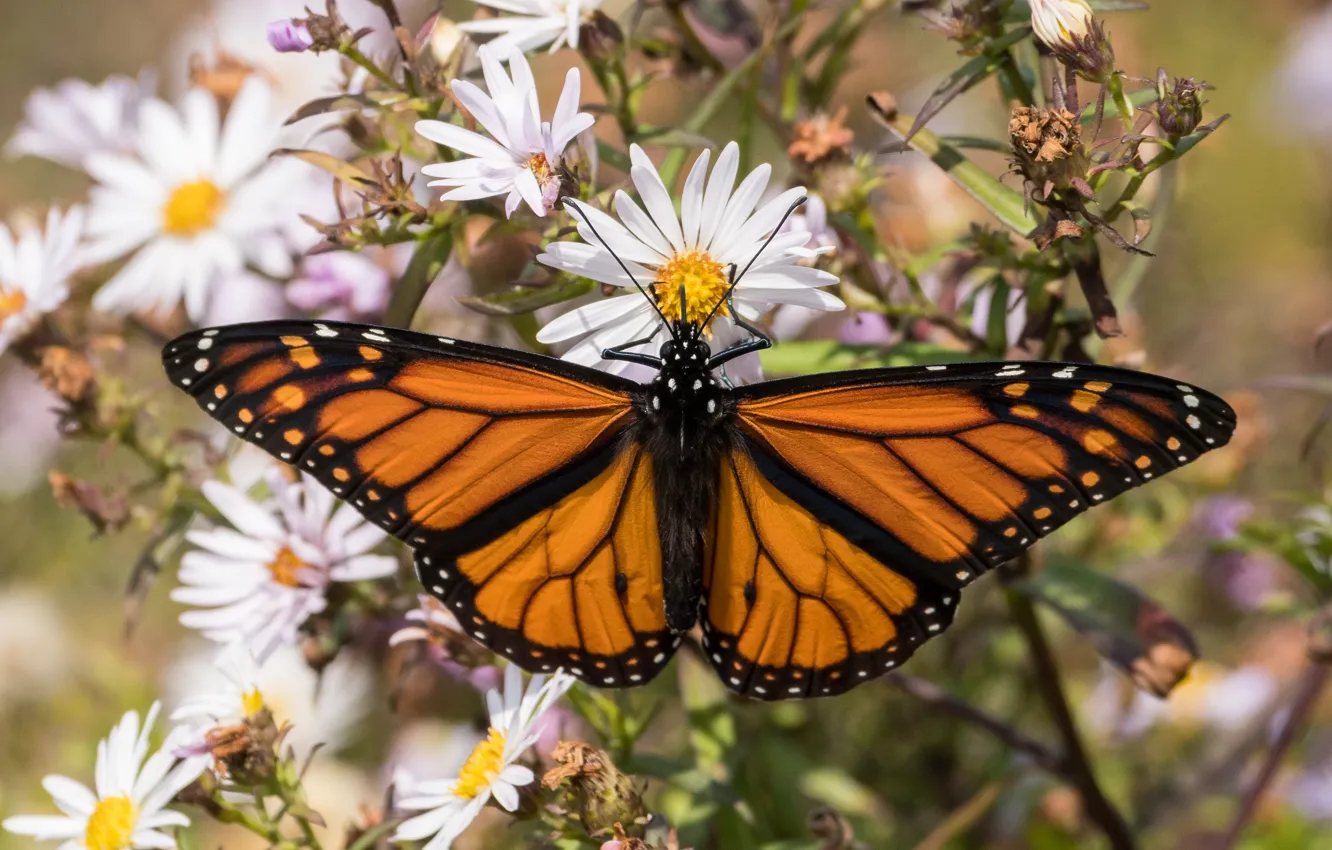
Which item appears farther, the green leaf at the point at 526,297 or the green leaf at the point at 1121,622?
the green leaf at the point at 1121,622

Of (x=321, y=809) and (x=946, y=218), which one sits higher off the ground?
(x=946, y=218)

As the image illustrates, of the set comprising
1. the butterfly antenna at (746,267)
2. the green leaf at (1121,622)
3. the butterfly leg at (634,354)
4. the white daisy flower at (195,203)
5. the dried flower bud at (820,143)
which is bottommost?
the green leaf at (1121,622)

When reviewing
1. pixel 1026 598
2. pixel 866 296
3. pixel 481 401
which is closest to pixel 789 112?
pixel 866 296

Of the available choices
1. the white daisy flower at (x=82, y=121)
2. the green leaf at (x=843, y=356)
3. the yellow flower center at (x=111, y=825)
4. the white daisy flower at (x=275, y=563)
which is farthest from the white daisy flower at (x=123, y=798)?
the white daisy flower at (x=82, y=121)

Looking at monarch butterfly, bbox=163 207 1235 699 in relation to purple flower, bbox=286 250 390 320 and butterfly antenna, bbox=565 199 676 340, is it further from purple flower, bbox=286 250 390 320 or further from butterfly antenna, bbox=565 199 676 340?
purple flower, bbox=286 250 390 320

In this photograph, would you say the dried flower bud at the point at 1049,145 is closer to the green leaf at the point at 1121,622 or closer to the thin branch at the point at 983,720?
the green leaf at the point at 1121,622

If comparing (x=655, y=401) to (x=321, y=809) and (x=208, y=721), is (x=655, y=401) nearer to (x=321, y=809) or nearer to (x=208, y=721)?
(x=208, y=721)

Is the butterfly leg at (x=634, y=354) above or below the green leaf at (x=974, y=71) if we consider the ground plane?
below

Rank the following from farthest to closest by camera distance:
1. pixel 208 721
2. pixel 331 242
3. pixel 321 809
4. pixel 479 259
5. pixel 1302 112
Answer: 1. pixel 1302 112
2. pixel 321 809
3. pixel 479 259
4. pixel 208 721
5. pixel 331 242
